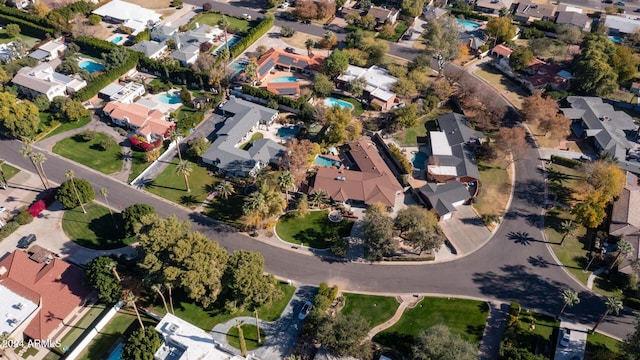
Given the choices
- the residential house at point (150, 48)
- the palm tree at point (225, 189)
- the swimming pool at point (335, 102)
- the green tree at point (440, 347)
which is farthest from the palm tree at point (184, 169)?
the green tree at point (440, 347)

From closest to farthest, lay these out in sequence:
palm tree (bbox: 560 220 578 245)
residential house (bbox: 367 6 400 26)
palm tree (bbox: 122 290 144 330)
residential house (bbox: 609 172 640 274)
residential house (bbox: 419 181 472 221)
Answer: palm tree (bbox: 122 290 144 330) → residential house (bbox: 609 172 640 274) → palm tree (bbox: 560 220 578 245) → residential house (bbox: 419 181 472 221) → residential house (bbox: 367 6 400 26)

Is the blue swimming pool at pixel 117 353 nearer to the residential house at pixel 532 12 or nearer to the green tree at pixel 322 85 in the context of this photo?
the green tree at pixel 322 85

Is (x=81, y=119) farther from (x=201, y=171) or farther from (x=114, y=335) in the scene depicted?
(x=114, y=335)

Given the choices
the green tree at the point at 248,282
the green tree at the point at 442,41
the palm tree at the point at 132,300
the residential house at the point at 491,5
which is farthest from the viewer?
the residential house at the point at 491,5

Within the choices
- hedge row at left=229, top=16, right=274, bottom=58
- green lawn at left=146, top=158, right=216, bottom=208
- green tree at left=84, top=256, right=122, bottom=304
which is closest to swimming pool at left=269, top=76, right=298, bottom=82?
hedge row at left=229, top=16, right=274, bottom=58

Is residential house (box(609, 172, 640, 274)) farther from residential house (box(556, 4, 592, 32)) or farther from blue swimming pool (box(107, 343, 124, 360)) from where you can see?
blue swimming pool (box(107, 343, 124, 360))

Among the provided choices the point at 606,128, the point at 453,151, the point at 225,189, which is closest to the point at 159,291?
the point at 225,189

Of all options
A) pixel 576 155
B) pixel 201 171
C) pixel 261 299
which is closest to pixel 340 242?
pixel 261 299
